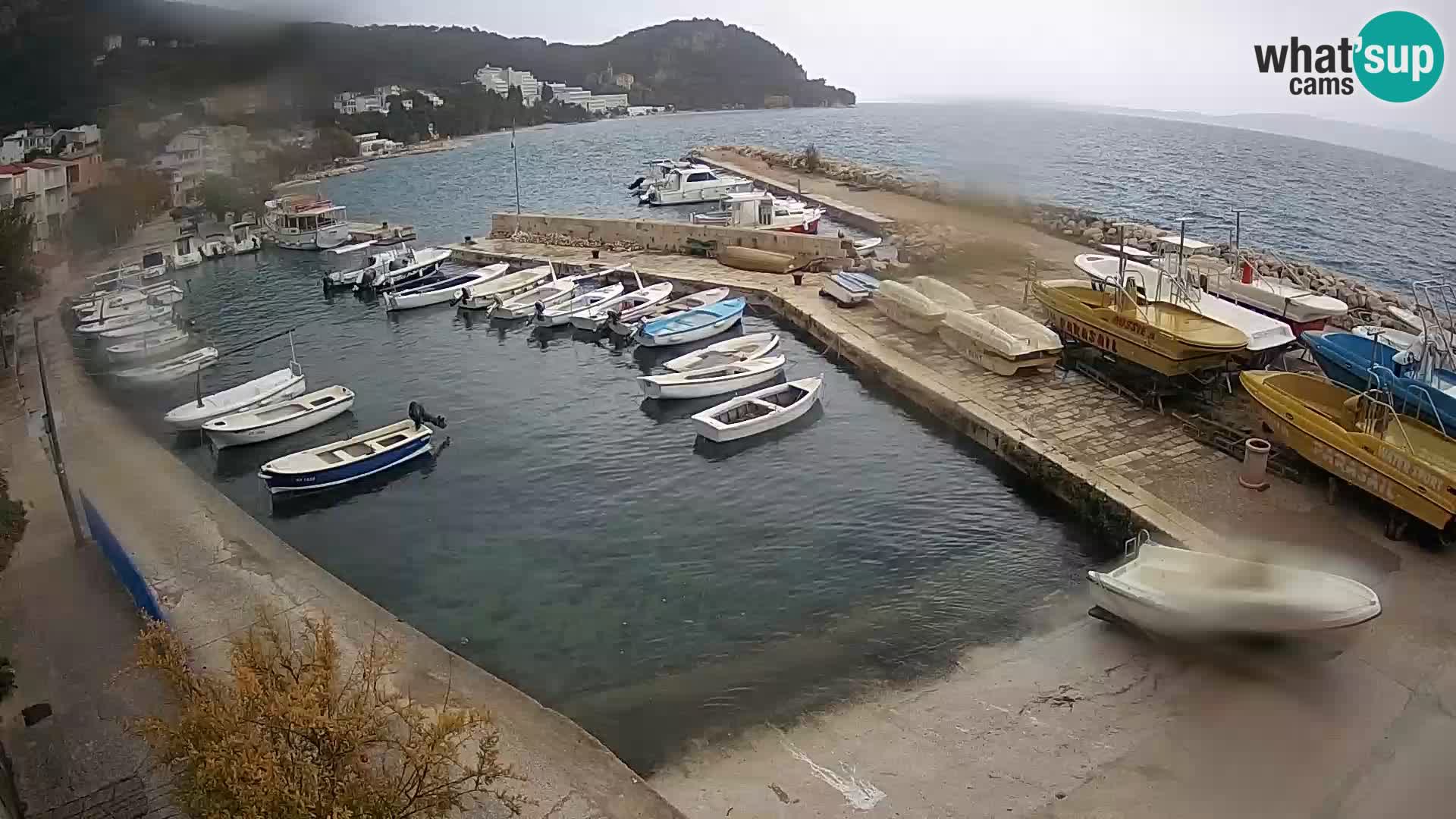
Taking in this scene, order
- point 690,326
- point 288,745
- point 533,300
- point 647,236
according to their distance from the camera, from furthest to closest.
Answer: point 647,236 → point 533,300 → point 690,326 → point 288,745

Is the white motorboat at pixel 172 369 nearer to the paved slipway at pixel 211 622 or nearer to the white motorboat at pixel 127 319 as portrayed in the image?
the white motorboat at pixel 127 319

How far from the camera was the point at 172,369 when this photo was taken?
48.0ft

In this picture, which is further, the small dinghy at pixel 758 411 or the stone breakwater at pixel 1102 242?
the stone breakwater at pixel 1102 242

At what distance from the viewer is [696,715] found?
668 centimetres

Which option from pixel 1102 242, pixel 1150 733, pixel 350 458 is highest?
pixel 1102 242

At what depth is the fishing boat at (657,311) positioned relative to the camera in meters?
15.7

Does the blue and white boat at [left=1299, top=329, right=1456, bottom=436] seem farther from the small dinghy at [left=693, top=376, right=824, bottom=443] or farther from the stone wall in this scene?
the stone wall

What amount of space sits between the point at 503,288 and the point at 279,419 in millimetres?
7145

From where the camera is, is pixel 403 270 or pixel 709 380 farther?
pixel 403 270

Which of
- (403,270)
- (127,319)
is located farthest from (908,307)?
(127,319)

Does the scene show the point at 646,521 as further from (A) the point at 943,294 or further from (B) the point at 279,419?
(A) the point at 943,294

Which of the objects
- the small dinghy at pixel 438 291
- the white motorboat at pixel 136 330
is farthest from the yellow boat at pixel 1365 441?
the white motorboat at pixel 136 330

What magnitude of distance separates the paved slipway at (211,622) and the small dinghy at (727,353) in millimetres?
6154

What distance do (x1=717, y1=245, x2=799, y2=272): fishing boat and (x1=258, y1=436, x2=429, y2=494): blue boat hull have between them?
9307mm
